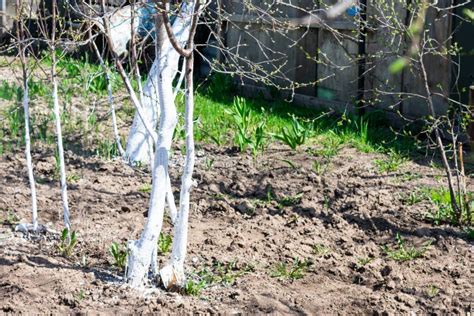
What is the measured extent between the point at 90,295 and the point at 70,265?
0.38 metres

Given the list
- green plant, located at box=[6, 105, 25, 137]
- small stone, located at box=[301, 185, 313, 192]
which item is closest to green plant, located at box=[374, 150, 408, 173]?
small stone, located at box=[301, 185, 313, 192]

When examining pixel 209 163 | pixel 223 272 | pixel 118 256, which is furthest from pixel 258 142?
pixel 118 256

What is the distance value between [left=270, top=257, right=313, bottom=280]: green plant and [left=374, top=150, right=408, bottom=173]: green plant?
1.95 metres

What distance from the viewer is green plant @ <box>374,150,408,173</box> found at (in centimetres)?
623

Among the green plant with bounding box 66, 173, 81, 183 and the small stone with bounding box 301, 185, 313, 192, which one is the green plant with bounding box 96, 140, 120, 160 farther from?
the small stone with bounding box 301, 185, 313, 192

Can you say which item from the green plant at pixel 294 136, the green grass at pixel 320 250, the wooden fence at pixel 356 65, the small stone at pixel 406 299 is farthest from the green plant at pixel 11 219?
the wooden fence at pixel 356 65

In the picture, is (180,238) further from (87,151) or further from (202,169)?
(87,151)

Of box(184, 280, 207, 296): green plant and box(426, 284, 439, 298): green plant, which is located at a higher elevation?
box(426, 284, 439, 298): green plant

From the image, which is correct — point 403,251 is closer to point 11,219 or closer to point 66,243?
point 66,243

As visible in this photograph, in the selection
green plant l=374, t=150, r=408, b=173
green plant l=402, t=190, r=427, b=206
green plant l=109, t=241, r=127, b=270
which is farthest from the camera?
green plant l=374, t=150, r=408, b=173

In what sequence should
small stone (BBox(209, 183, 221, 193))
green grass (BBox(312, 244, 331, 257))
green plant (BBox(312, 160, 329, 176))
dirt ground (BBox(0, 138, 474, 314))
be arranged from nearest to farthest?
dirt ground (BBox(0, 138, 474, 314))
green grass (BBox(312, 244, 331, 257))
small stone (BBox(209, 183, 221, 193))
green plant (BBox(312, 160, 329, 176))

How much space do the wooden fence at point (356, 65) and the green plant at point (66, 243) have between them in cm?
307

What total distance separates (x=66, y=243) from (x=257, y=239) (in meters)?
1.08

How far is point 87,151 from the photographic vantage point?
6.67m
